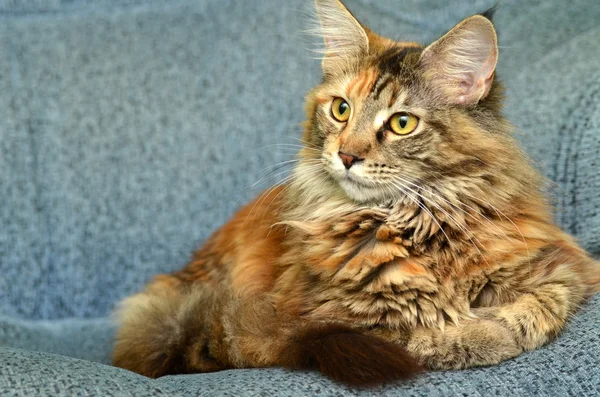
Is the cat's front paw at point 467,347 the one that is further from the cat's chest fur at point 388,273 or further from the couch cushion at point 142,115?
the couch cushion at point 142,115

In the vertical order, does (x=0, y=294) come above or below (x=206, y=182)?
below

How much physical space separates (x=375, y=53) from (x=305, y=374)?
2.46 ft

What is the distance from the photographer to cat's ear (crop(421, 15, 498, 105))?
1562 millimetres

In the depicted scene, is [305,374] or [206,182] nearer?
[305,374]

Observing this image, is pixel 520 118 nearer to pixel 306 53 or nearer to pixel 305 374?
pixel 306 53

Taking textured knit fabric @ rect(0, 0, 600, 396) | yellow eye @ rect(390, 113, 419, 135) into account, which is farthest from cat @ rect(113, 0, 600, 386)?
textured knit fabric @ rect(0, 0, 600, 396)

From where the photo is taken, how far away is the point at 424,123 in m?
1.56

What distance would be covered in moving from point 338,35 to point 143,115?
3.15ft

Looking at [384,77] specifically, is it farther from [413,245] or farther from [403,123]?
[413,245]

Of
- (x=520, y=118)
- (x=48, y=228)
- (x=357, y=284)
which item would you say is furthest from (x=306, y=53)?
(x=357, y=284)

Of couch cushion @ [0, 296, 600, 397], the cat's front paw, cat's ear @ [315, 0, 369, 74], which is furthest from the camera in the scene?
cat's ear @ [315, 0, 369, 74]

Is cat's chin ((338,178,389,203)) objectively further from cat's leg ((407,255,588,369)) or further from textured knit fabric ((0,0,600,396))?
textured knit fabric ((0,0,600,396))

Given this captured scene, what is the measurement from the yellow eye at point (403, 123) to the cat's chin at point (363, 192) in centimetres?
13

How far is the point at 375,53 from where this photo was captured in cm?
173
